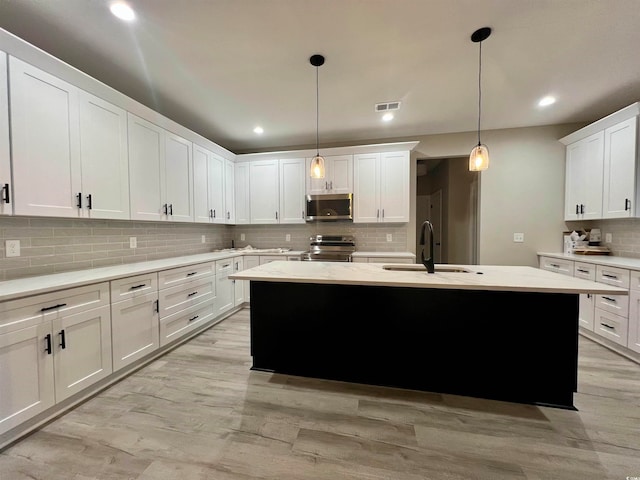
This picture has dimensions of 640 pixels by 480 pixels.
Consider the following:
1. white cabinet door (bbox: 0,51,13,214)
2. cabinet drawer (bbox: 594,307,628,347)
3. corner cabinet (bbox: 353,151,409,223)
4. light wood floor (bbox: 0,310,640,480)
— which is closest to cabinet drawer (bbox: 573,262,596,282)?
cabinet drawer (bbox: 594,307,628,347)

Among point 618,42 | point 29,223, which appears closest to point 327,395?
point 29,223

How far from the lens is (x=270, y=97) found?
116 inches

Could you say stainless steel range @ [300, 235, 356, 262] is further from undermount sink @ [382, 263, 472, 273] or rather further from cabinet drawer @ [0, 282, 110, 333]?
cabinet drawer @ [0, 282, 110, 333]

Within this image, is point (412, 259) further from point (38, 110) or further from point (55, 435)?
point (38, 110)

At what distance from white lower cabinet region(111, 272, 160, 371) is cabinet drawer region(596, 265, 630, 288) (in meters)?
4.56

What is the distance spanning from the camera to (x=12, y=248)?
1.89 m

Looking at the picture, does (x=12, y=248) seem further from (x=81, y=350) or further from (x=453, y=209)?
(x=453, y=209)

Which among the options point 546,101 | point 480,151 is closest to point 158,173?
point 480,151

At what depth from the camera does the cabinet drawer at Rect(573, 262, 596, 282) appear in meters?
2.90

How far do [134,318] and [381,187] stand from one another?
11.4ft

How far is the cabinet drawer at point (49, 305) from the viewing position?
146cm

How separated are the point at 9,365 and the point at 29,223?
110cm

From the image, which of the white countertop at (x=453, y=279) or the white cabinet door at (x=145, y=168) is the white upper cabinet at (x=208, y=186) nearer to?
the white cabinet door at (x=145, y=168)

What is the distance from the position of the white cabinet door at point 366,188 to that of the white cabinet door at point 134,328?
2915 millimetres
